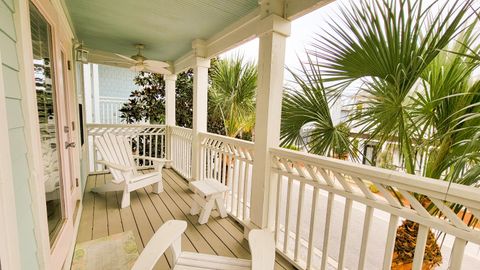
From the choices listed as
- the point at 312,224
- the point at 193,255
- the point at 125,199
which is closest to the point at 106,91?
the point at 125,199

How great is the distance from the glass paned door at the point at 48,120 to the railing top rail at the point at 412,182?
6.09ft

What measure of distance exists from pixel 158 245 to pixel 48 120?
4.15 ft

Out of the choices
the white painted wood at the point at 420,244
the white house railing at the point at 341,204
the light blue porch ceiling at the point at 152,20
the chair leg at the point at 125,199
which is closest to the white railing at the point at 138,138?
the white house railing at the point at 341,204

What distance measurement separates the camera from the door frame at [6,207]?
0.73m

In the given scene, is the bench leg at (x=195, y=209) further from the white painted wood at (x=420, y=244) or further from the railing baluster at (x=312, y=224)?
the white painted wood at (x=420, y=244)

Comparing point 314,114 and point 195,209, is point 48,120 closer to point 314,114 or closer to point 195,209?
point 195,209

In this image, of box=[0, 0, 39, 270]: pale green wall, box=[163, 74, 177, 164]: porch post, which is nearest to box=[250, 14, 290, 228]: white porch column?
box=[0, 0, 39, 270]: pale green wall

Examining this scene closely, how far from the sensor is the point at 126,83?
267 inches

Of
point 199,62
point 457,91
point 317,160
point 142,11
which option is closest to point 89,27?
point 142,11

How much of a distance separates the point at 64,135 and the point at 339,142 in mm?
2373

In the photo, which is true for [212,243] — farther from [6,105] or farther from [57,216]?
[6,105]

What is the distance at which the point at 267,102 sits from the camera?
1.96 meters

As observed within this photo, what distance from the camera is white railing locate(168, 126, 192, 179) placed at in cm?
395

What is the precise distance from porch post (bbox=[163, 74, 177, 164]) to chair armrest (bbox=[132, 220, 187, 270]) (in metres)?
3.67
